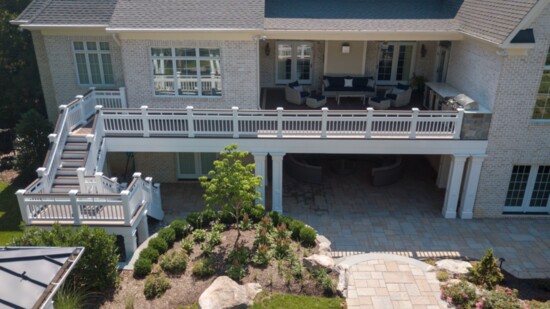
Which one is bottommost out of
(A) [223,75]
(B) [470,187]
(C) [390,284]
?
(C) [390,284]

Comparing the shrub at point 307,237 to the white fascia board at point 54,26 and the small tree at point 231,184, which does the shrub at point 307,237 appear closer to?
the small tree at point 231,184

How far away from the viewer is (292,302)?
10602mm

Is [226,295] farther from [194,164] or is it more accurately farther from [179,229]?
[194,164]

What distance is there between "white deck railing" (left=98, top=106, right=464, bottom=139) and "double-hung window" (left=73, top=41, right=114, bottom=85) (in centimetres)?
295

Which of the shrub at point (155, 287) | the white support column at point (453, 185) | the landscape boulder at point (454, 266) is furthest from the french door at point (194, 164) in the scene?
the landscape boulder at point (454, 266)

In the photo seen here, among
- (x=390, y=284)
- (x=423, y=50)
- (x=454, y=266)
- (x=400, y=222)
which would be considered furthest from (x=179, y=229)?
(x=423, y=50)

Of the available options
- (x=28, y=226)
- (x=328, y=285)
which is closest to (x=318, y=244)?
(x=328, y=285)

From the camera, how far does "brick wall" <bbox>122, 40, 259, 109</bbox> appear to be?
15695 millimetres

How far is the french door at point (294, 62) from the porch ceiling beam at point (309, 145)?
21.3 feet

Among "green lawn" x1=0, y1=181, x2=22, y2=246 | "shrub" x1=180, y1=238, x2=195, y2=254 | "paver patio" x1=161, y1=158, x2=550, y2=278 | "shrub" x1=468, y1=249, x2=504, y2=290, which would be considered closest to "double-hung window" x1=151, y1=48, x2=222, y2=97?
"paver patio" x1=161, y1=158, x2=550, y2=278

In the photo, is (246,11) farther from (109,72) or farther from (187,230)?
(187,230)

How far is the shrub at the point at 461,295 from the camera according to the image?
1085cm

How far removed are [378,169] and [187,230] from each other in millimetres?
8652

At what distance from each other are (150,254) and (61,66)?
988cm
